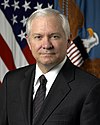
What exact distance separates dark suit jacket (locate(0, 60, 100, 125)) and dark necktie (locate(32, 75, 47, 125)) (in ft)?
0.08

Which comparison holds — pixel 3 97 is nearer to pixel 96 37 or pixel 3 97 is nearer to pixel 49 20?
pixel 49 20

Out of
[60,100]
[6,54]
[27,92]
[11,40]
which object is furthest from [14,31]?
[60,100]

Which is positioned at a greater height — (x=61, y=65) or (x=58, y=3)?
(x=61, y=65)

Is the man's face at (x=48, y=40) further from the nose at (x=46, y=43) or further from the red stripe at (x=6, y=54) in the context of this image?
the red stripe at (x=6, y=54)

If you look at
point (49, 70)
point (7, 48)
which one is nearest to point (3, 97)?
point (49, 70)

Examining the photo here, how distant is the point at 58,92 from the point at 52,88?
33 mm

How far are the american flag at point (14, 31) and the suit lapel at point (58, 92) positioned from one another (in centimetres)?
217

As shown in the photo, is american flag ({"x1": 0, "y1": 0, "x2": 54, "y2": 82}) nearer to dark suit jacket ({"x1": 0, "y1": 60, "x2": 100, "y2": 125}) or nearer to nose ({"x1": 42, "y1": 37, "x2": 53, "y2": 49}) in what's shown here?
dark suit jacket ({"x1": 0, "y1": 60, "x2": 100, "y2": 125})

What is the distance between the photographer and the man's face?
4.50 ft

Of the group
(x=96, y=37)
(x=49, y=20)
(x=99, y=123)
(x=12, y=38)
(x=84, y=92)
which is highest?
(x=49, y=20)

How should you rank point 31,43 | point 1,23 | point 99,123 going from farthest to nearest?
point 1,23 < point 31,43 < point 99,123

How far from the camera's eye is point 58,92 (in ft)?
4.62

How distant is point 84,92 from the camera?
1.34 metres

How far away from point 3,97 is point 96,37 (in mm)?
2270
